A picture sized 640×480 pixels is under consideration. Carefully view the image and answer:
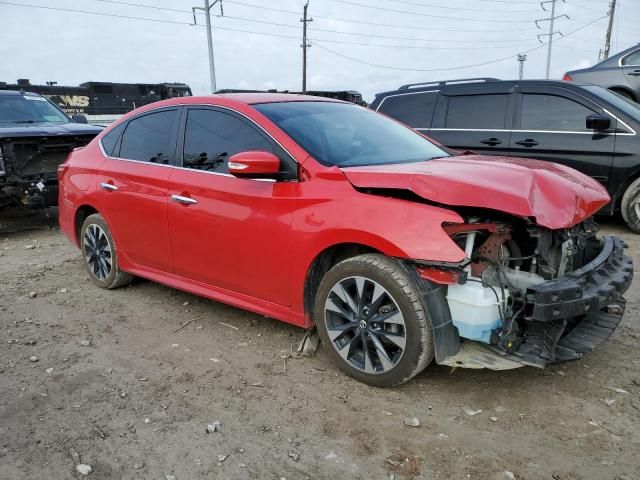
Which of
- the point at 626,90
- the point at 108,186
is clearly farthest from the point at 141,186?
the point at 626,90

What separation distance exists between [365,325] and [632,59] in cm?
965

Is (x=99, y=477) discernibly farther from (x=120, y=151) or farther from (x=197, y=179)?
(x=120, y=151)

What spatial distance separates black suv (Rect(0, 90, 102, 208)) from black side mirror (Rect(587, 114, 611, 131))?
682 centimetres

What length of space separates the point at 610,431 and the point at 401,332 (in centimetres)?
113

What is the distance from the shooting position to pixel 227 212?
368cm

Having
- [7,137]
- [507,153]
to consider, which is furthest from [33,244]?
[507,153]

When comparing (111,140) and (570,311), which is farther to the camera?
(111,140)

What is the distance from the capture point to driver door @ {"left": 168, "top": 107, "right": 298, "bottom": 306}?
3449 millimetres

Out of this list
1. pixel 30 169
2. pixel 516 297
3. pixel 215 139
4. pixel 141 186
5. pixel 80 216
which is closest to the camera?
pixel 516 297

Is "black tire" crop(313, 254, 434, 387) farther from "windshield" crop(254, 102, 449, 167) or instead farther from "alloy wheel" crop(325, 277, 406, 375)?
"windshield" crop(254, 102, 449, 167)

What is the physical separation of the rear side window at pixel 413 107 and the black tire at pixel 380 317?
4.93m

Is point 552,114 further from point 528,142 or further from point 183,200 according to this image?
point 183,200

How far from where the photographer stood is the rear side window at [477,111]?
705 cm

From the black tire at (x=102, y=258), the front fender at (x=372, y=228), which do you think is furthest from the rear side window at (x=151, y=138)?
the front fender at (x=372, y=228)
